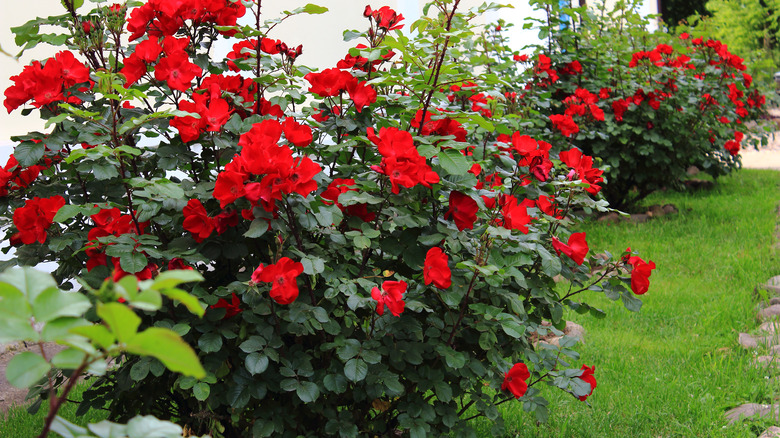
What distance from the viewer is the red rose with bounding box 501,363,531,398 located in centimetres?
183

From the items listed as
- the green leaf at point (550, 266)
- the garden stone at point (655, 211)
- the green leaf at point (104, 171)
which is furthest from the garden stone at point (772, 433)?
the garden stone at point (655, 211)

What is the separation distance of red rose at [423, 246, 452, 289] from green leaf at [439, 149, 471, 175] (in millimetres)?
181

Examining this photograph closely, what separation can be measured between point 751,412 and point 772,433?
188 mm

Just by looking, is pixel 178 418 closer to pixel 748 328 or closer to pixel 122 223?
pixel 122 223

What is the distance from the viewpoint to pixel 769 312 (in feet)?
11.3

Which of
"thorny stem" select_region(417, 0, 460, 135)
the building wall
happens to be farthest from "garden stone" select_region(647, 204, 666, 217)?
"thorny stem" select_region(417, 0, 460, 135)

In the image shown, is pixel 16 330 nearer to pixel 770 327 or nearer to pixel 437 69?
pixel 437 69

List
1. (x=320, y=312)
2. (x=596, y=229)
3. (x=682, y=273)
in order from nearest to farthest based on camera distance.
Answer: (x=320, y=312)
(x=682, y=273)
(x=596, y=229)

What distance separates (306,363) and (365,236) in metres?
0.33

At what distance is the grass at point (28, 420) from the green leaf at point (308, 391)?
1174 millimetres

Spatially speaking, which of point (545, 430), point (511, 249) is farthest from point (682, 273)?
point (511, 249)

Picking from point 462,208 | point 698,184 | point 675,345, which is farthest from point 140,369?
point 698,184

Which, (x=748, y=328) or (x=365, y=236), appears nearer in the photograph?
(x=365, y=236)

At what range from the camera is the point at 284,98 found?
1.81 meters
